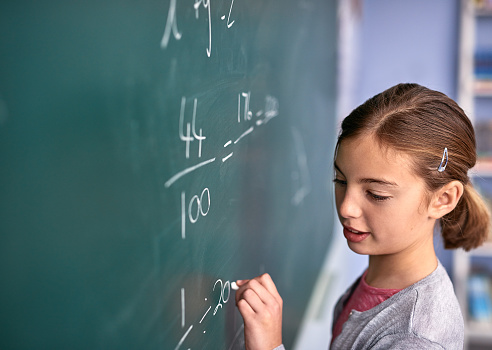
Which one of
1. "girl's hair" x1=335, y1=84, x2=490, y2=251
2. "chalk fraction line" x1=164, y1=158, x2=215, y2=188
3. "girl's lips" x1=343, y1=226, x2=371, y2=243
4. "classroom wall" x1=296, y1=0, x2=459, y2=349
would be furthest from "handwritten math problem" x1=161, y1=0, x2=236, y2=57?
"classroom wall" x1=296, y1=0, x2=459, y2=349

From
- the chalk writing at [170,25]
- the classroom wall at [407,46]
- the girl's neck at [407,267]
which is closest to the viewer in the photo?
the chalk writing at [170,25]

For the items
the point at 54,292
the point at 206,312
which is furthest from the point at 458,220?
the point at 54,292

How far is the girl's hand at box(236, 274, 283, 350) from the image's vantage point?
805 millimetres

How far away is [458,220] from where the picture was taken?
1058 mm

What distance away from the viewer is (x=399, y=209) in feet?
2.80

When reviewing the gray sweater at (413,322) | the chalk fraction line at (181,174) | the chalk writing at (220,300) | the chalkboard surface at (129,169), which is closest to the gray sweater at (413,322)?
the gray sweater at (413,322)

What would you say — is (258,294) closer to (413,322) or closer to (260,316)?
(260,316)

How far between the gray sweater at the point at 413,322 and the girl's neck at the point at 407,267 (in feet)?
0.06

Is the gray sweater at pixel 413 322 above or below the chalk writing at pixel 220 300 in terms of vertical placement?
below

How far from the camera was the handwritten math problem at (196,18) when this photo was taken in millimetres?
581

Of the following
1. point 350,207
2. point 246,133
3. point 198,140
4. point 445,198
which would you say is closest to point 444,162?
point 445,198

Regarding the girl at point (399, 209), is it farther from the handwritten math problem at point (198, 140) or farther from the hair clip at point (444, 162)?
the handwritten math problem at point (198, 140)

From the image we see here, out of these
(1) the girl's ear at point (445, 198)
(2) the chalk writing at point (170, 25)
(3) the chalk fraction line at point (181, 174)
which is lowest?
(1) the girl's ear at point (445, 198)

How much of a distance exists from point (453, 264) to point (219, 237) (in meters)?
3.09
